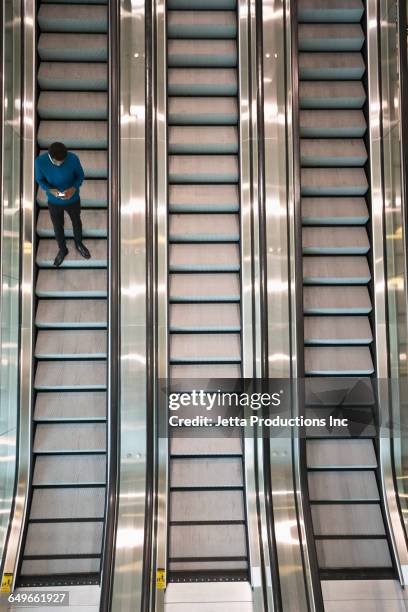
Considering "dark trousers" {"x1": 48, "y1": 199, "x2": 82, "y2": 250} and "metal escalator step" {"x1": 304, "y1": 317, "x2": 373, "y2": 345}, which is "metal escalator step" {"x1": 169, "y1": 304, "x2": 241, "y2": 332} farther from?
"dark trousers" {"x1": 48, "y1": 199, "x2": 82, "y2": 250}

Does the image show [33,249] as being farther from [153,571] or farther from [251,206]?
[153,571]

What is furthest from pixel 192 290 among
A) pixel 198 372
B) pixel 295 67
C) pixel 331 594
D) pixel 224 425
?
pixel 331 594

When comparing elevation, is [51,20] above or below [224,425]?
above

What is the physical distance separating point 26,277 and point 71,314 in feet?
1.86

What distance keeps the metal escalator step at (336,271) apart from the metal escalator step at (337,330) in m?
0.38

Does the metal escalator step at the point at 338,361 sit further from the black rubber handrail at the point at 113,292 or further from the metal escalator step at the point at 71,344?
the metal escalator step at the point at 71,344

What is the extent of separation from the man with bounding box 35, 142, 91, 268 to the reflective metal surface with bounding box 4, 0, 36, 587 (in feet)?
1.02

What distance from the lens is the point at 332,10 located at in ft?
18.8

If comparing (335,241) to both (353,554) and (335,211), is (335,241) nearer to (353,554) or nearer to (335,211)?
(335,211)

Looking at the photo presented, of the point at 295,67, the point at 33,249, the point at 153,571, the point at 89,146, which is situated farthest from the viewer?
the point at 89,146

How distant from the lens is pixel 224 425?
509cm

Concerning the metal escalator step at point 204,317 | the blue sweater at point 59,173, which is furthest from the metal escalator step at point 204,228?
the blue sweater at point 59,173

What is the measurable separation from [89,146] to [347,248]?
291 centimetres

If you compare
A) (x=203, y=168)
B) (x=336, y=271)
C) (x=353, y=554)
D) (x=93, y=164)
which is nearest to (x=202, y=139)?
(x=203, y=168)
